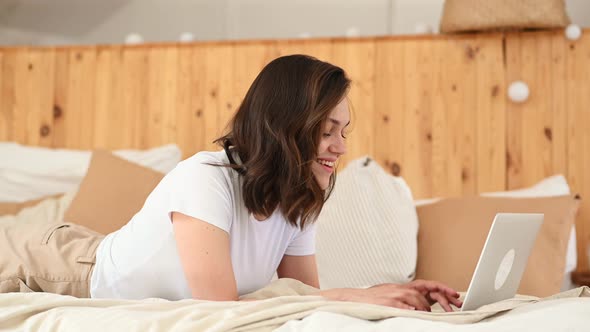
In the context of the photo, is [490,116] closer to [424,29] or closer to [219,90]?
[424,29]

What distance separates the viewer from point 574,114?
2.71 m

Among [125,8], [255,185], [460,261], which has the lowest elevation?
[460,261]

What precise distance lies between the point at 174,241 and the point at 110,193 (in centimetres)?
93

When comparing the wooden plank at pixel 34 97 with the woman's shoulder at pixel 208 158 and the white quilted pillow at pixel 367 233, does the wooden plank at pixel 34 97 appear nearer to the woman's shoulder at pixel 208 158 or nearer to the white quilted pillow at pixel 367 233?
the white quilted pillow at pixel 367 233

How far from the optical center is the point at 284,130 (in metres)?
1.58

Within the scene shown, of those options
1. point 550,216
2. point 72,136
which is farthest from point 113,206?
point 550,216

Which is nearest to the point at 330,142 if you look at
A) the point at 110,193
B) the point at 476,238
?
the point at 476,238

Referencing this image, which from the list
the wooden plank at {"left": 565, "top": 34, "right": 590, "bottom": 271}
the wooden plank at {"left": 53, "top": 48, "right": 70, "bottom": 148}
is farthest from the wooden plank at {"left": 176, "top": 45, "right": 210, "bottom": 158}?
the wooden plank at {"left": 565, "top": 34, "right": 590, "bottom": 271}

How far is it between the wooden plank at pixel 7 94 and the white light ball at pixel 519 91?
6.35 ft

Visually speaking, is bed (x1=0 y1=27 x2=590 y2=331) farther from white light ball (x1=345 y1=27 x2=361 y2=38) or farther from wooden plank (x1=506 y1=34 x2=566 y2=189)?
white light ball (x1=345 y1=27 x2=361 y2=38)

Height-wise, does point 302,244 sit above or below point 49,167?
below

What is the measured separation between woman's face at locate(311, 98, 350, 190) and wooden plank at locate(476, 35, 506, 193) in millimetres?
1211

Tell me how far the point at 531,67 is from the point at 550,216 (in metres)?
0.66

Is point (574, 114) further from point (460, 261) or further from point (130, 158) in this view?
point (130, 158)
